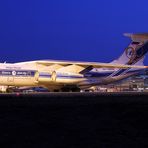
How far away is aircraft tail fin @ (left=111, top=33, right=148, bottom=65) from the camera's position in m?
57.8

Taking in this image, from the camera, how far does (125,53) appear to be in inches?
2414

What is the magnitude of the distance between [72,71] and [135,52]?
10.4m

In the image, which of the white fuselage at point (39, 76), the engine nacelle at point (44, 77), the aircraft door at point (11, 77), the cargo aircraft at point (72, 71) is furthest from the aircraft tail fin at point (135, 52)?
the aircraft door at point (11, 77)

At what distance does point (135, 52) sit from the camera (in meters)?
60.8

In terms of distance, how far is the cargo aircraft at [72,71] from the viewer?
170ft

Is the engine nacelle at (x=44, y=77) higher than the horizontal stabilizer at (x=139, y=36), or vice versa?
the horizontal stabilizer at (x=139, y=36)

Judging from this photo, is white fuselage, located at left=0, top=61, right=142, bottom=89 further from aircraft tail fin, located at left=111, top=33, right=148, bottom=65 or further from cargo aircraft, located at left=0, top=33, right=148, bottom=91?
aircraft tail fin, located at left=111, top=33, right=148, bottom=65

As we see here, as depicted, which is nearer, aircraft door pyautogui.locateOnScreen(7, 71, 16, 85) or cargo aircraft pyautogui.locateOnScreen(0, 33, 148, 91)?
aircraft door pyautogui.locateOnScreen(7, 71, 16, 85)
